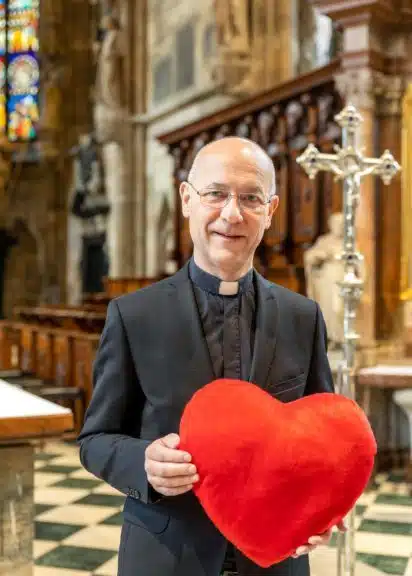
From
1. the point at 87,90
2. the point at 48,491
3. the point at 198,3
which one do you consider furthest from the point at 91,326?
the point at 87,90

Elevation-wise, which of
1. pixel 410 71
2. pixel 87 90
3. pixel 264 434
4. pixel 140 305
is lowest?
pixel 264 434

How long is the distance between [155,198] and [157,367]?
45.9ft

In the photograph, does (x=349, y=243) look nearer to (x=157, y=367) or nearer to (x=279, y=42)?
(x=157, y=367)

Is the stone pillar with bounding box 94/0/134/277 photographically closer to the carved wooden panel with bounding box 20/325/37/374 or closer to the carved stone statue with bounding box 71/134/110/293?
the carved stone statue with bounding box 71/134/110/293

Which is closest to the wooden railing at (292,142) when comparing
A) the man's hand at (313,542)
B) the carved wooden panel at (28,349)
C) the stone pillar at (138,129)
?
the carved wooden panel at (28,349)

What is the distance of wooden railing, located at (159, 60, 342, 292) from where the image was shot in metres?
7.46

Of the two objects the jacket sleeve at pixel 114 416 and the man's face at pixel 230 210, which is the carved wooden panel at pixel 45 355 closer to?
the jacket sleeve at pixel 114 416

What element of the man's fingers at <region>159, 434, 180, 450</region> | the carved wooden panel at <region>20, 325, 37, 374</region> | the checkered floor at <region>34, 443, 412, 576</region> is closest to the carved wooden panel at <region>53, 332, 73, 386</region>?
the carved wooden panel at <region>20, 325, 37, 374</region>

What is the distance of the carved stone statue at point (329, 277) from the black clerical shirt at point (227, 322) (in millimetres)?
4263

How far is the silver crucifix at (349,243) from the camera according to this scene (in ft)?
8.77

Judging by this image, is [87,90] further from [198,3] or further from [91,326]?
[91,326]

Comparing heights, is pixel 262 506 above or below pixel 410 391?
above

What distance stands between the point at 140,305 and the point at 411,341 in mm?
4819

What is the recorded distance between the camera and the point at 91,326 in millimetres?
7914
